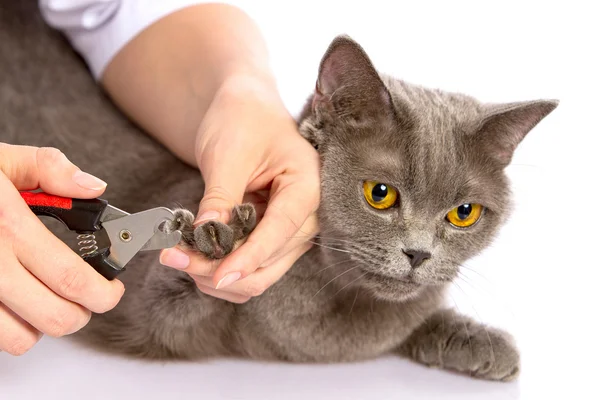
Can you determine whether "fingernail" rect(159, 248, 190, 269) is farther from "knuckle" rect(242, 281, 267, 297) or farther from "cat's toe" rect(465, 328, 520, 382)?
"cat's toe" rect(465, 328, 520, 382)

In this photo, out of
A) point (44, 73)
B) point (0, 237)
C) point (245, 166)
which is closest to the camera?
point (0, 237)

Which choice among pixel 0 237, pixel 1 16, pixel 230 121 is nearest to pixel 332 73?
pixel 230 121

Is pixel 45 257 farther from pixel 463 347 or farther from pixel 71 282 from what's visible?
pixel 463 347

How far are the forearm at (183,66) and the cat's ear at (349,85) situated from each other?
0.67 ft

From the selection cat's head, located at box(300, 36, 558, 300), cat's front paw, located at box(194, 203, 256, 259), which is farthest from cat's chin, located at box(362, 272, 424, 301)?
cat's front paw, located at box(194, 203, 256, 259)

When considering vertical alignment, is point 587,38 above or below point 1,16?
above

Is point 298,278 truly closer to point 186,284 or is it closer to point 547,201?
point 186,284

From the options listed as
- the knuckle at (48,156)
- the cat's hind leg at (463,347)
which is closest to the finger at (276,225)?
the knuckle at (48,156)

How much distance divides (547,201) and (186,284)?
4.15ft

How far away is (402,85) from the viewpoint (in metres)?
1.60

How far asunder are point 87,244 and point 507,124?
2.69ft

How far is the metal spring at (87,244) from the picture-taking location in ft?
3.82

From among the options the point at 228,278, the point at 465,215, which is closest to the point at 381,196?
the point at 465,215

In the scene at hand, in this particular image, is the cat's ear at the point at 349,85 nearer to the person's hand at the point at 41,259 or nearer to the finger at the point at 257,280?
the finger at the point at 257,280
